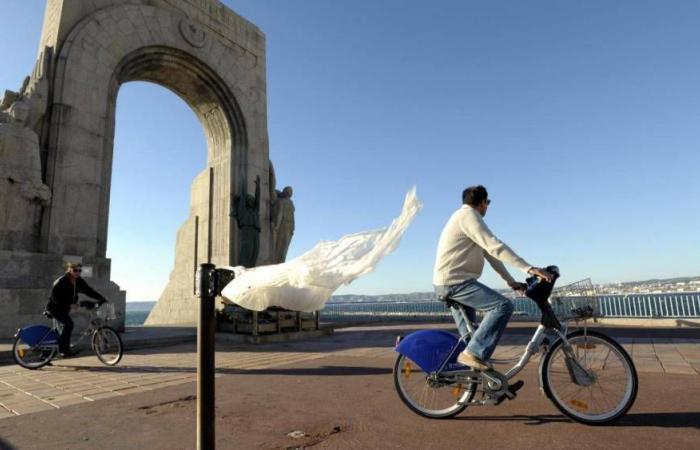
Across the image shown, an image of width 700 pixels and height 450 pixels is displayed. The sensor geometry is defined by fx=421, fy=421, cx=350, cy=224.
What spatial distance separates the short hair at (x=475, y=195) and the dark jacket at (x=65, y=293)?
597 centimetres

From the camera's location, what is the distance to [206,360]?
231cm

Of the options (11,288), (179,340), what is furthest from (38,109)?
(179,340)

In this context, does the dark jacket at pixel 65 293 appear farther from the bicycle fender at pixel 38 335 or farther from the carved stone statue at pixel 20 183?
the carved stone statue at pixel 20 183

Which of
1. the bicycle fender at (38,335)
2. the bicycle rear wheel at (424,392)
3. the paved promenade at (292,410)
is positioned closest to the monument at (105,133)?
the bicycle fender at (38,335)

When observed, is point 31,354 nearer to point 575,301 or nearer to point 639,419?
point 575,301

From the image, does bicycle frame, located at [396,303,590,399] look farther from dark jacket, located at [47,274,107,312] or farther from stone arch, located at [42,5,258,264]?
stone arch, located at [42,5,258,264]

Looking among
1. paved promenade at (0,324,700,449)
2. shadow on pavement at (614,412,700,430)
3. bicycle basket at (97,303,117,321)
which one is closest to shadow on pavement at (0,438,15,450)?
paved promenade at (0,324,700,449)

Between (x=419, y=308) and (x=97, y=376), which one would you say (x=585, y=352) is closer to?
(x=97, y=376)

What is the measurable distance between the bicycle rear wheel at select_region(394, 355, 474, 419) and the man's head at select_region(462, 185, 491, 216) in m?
1.41

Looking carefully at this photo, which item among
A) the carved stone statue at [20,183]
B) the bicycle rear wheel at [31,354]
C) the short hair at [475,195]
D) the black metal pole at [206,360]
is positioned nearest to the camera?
the black metal pole at [206,360]

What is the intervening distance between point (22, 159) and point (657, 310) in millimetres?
20741

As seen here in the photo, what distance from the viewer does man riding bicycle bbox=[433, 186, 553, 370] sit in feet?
10.3

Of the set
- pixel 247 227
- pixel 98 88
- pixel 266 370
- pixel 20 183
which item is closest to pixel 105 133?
pixel 98 88

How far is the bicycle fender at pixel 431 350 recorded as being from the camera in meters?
3.38
